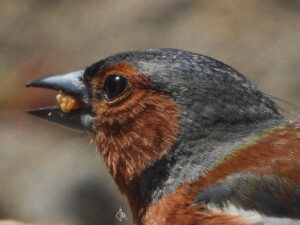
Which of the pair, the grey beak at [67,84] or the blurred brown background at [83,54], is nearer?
the grey beak at [67,84]

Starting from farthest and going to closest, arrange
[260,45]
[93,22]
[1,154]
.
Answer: [93,22], [260,45], [1,154]

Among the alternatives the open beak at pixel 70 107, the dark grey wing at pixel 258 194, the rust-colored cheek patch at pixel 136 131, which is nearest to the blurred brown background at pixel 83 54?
the open beak at pixel 70 107

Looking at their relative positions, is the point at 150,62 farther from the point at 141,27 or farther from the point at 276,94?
the point at 141,27

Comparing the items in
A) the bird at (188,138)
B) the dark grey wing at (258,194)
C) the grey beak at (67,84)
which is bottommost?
the dark grey wing at (258,194)

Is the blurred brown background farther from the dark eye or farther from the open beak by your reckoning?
the dark eye

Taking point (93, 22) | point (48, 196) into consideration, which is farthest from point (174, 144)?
point (93, 22)

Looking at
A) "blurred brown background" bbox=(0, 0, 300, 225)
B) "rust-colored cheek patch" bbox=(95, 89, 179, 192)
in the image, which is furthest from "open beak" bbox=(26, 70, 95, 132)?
"blurred brown background" bbox=(0, 0, 300, 225)

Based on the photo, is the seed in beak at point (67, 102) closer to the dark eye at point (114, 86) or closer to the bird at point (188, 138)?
the bird at point (188, 138)
